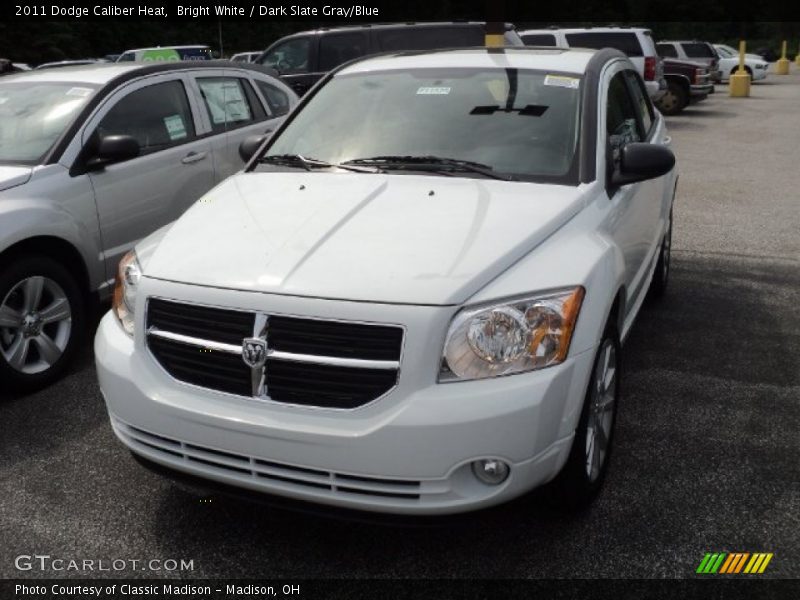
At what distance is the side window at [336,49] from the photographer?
14.6 meters

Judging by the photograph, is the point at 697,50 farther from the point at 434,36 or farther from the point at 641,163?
the point at 641,163

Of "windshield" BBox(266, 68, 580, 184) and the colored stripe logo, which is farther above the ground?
"windshield" BBox(266, 68, 580, 184)

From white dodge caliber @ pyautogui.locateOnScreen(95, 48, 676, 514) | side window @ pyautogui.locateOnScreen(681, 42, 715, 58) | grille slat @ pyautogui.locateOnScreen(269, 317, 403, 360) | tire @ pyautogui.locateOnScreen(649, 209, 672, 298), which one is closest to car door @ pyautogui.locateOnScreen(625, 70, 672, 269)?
tire @ pyautogui.locateOnScreen(649, 209, 672, 298)

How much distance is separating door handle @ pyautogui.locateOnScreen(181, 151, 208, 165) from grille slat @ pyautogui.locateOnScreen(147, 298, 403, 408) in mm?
2974

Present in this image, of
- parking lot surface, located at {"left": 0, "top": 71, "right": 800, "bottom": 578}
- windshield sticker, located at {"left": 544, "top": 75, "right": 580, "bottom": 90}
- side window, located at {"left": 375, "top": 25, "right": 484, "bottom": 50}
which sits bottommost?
side window, located at {"left": 375, "top": 25, "right": 484, "bottom": 50}

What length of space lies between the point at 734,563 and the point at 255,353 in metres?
1.78

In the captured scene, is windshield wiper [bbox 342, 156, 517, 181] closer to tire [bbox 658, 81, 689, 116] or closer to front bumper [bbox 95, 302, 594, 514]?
front bumper [bbox 95, 302, 594, 514]

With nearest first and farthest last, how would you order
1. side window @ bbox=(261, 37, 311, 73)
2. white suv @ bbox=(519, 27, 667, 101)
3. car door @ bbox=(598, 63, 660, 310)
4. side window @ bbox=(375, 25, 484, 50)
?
car door @ bbox=(598, 63, 660, 310) → side window @ bbox=(375, 25, 484, 50) → side window @ bbox=(261, 37, 311, 73) → white suv @ bbox=(519, 27, 667, 101)

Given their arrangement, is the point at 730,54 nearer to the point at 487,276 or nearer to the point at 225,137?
the point at 225,137

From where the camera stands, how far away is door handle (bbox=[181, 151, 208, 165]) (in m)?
5.64

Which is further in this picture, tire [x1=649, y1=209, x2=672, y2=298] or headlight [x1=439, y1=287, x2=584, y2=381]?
tire [x1=649, y1=209, x2=672, y2=298]

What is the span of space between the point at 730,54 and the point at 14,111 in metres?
32.3

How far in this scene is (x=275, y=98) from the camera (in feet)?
22.5

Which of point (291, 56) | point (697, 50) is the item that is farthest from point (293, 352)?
point (697, 50)
